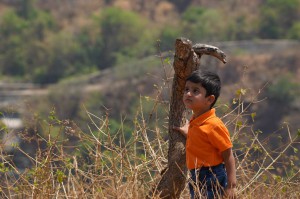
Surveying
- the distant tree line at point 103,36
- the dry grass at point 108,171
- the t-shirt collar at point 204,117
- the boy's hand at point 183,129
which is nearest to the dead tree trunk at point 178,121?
the boy's hand at point 183,129

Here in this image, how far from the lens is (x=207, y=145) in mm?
4512

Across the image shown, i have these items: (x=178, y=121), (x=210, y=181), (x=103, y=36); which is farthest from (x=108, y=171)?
(x=103, y=36)

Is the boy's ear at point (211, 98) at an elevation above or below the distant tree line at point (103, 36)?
above

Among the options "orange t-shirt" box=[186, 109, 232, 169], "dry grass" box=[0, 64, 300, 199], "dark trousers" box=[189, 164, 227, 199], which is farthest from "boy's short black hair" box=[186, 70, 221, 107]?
"dry grass" box=[0, 64, 300, 199]

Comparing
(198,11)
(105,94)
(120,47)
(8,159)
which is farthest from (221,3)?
(8,159)

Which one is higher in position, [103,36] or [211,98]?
[211,98]

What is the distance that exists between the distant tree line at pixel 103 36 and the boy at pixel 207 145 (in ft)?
173

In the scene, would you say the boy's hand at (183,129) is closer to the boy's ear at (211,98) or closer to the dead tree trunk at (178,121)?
the dead tree trunk at (178,121)

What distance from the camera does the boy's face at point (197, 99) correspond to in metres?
4.59

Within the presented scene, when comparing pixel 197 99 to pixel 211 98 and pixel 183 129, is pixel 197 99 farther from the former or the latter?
pixel 183 129

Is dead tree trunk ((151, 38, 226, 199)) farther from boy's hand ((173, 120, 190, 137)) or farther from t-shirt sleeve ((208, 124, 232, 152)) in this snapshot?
t-shirt sleeve ((208, 124, 232, 152))

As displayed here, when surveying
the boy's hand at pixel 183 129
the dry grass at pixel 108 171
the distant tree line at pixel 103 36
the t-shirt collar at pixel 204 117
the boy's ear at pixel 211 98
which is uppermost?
the boy's ear at pixel 211 98

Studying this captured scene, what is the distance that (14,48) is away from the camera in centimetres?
6219

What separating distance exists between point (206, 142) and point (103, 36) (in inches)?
2311
